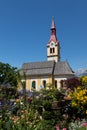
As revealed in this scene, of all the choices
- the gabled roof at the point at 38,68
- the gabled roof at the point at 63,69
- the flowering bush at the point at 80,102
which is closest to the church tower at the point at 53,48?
the gabled roof at the point at 38,68

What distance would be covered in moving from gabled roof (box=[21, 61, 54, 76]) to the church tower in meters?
16.0

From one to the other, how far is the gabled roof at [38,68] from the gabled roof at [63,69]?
1.31 meters

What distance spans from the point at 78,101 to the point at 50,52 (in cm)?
9421

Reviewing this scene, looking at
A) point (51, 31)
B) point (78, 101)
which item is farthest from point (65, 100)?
point (51, 31)

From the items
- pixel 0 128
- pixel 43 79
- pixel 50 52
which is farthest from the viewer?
pixel 50 52

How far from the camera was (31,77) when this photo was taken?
81.6 metres

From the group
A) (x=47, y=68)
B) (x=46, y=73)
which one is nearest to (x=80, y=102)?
(x=46, y=73)

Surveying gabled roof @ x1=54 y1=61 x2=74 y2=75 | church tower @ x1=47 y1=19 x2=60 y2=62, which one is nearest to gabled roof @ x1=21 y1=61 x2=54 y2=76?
gabled roof @ x1=54 y1=61 x2=74 y2=75

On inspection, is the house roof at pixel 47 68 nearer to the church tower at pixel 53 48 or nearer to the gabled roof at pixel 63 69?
the gabled roof at pixel 63 69

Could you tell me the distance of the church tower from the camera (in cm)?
10112

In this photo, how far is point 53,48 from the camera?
343ft

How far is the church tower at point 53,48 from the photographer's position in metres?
101

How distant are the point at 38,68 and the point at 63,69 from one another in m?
7.43

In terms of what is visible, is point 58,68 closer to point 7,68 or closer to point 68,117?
point 7,68
